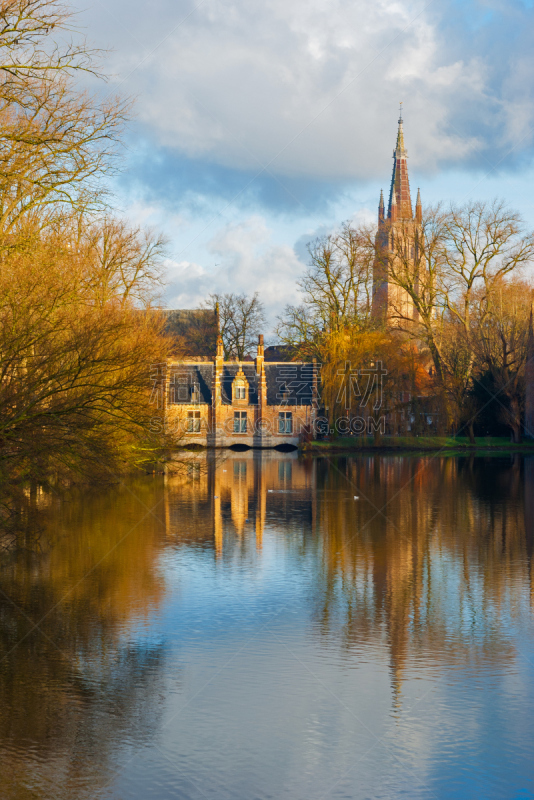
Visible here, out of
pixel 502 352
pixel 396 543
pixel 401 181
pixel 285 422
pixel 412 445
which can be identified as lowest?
pixel 396 543

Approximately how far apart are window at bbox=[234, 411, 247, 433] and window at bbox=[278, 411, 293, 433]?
2628 millimetres

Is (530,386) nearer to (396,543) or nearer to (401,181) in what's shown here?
(396,543)

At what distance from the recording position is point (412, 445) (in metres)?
50.3

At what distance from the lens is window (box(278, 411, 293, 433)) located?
59.3 meters

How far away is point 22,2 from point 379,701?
35.0 ft

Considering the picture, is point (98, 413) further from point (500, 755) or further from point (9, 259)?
point (500, 755)

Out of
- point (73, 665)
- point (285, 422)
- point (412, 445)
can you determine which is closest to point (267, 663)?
point (73, 665)

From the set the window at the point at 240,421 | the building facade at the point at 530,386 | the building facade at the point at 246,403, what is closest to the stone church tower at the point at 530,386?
the building facade at the point at 530,386

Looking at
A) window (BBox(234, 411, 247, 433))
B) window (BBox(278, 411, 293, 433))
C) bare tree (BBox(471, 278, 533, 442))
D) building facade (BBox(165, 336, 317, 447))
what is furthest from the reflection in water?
window (BBox(234, 411, 247, 433))

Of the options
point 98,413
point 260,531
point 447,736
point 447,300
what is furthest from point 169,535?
point 447,300

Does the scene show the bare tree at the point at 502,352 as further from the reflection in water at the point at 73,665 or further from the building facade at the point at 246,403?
the reflection in water at the point at 73,665

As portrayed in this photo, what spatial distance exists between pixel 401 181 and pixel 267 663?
115m

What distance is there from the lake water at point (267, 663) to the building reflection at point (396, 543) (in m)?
0.07

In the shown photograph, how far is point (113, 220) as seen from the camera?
32.2 meters
